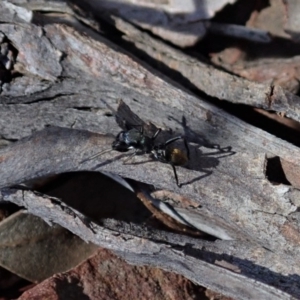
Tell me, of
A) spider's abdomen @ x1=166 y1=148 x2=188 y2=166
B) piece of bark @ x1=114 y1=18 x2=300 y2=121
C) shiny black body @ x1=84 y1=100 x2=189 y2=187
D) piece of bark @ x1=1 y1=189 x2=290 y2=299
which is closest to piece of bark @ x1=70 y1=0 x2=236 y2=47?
piece of bark @ x1=114 y1=18 x2=300 y2=121

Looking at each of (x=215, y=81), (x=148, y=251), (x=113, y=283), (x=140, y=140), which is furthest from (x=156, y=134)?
(x=113, y=283)

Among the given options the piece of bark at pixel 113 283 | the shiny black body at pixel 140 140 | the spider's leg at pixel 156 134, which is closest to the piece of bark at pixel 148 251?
the piece of bark at pixel 113 283

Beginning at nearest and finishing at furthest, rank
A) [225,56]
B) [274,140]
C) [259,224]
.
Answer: [259,224] → [274,140] → [225,56]

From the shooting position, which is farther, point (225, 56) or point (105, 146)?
point (225, 56)

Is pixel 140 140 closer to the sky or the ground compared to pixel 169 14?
closer to the ground

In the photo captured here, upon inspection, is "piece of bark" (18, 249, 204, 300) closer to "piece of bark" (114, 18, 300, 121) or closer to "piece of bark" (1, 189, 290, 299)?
"piece of bark" (1, 189, 290, 299)

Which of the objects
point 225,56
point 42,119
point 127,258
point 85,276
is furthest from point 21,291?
point 225,56

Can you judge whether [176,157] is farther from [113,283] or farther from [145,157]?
[113,283]

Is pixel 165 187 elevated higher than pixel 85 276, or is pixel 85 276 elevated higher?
pixel 165 187

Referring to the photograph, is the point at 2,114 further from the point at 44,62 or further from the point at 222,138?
the point at 222,138
